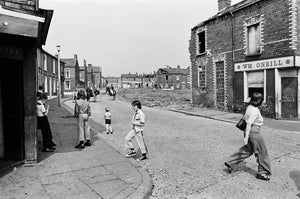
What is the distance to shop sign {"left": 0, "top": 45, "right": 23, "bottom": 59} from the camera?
193 inches

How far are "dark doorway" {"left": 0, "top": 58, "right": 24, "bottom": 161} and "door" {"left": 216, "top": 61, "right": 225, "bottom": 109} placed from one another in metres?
15.2

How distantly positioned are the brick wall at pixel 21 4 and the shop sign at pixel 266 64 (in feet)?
41.0

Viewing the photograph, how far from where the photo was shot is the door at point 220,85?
60.0 feet

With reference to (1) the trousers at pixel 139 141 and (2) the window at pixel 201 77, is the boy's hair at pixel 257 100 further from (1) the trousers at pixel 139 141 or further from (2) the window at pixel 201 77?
(2) the window at pixel 201 77

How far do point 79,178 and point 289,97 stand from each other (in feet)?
41.4

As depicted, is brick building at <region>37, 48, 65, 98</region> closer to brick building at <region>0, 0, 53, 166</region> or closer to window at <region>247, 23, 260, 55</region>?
window at <region>247, 23, 260, 55</region>

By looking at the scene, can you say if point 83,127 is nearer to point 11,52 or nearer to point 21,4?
point 11,52

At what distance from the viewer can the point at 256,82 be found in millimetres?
15359

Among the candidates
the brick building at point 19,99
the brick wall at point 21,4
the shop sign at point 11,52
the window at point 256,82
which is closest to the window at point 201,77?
the window at point 256,82

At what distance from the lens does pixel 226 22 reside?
58.1ft

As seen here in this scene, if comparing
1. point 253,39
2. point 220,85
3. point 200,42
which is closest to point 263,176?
point 253,39

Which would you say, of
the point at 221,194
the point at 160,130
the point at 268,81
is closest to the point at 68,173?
the point at 221,194

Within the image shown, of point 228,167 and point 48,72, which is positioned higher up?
point 48,72

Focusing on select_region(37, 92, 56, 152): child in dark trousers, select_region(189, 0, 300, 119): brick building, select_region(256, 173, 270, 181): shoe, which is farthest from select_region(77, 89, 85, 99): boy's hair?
select_region(189, 0, 300, 119): brick building
